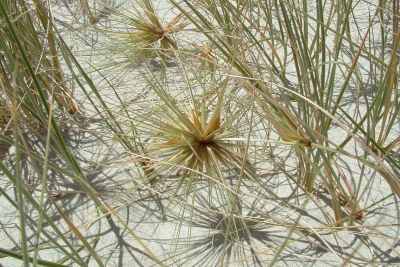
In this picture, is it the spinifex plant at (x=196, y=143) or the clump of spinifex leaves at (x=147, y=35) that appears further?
the clump of spinifex leaves at (x=147, y=35)

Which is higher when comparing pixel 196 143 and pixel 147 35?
pixel 147 35

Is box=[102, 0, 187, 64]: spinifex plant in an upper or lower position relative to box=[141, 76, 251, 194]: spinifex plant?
upper

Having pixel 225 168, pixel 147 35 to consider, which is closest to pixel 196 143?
pixel 225 168

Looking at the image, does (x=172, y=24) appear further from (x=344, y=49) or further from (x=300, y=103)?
(x=300, y=103)

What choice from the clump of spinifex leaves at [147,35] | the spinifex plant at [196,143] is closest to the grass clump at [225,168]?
the spinifex plant at [196,143]

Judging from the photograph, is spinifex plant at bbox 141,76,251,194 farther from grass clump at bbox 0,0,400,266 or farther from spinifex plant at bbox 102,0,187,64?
spinifex plant at bbox 102,0,187,64

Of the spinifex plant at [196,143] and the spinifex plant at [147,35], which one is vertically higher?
the spinifex plant at [147,35]

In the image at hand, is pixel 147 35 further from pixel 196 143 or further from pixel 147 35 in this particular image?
pixel 196 143

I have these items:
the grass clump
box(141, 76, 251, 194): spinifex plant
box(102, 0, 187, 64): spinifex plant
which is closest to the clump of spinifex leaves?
box(102, 0, 187, 64): spinifex plant

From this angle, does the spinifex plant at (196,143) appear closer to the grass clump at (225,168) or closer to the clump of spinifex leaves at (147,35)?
the grass clump at (225,168)

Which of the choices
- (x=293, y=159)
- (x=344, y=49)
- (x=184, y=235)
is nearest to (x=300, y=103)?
(x=293, y=159)

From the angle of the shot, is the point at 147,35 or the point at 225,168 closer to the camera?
the point at 225,168
